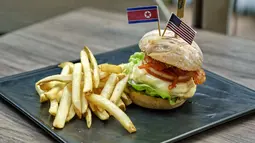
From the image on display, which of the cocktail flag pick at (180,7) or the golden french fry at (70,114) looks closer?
the golden french fry at (70,114)

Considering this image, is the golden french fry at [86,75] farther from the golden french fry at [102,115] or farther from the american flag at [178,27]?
the american flag at [178,27]

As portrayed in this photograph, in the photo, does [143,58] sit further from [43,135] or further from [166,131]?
[43,135]

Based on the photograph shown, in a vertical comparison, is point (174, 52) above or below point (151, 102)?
above

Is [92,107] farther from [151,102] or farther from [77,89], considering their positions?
[151,102]

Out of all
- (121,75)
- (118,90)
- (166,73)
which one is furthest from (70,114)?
(166,73)

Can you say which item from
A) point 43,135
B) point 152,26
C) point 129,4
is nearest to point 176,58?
point 43,135

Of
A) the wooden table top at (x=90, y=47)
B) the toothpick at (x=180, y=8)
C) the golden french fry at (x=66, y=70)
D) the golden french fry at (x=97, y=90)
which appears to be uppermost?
the toothpick at (x=180, y=8)

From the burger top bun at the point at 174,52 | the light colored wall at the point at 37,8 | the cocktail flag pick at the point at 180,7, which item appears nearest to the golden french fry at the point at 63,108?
the burger top bun at the point at 174,52

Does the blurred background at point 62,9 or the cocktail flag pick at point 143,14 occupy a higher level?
the cocktail flag pick at point 143,14
